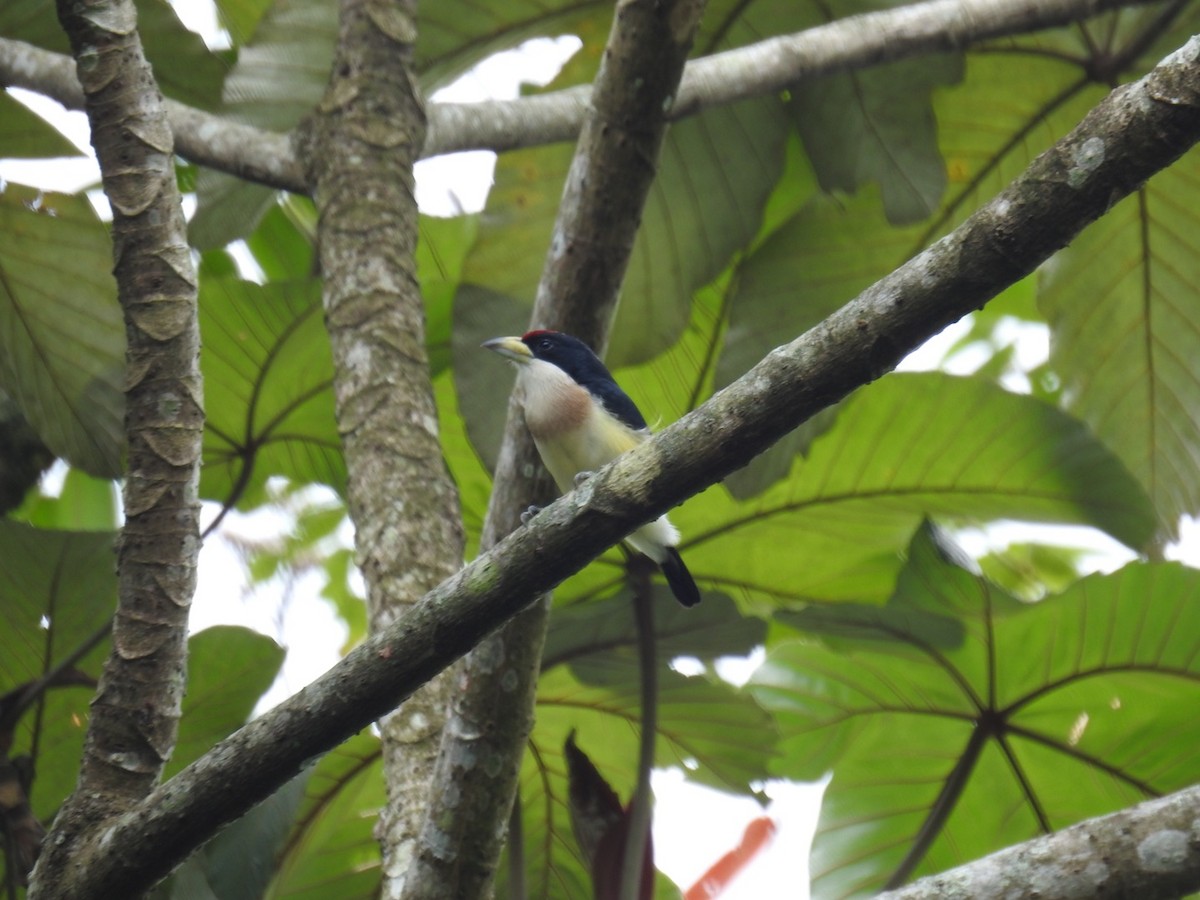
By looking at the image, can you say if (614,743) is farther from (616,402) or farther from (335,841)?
(616,402)

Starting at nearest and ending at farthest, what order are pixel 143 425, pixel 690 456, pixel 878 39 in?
1. pixel 690 456
2. pixel 143 425
3. pixel 878 39

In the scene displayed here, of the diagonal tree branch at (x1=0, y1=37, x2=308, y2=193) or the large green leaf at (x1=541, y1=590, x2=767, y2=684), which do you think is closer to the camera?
the large green leaf at (x1=541, y1=590, x2=767, y2=684)

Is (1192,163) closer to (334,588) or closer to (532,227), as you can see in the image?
(532,227)

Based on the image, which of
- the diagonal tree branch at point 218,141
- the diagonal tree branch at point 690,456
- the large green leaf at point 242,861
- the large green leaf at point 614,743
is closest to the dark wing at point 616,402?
the large green leaf at point 614,743

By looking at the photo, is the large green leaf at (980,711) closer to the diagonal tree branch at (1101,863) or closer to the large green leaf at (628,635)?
the large green leaf at (628,635)

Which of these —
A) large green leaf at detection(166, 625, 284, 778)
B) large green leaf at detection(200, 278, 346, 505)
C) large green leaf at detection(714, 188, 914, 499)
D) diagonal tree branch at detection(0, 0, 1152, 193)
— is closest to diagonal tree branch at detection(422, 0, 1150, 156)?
diagonal tree branch at detection(0, 0, 1152, 193)

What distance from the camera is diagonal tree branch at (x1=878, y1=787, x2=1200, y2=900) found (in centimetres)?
147

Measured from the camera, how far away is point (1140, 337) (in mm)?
3344

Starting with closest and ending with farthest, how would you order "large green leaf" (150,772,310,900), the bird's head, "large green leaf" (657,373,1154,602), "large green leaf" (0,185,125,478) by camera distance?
"large green leaf" (150,772,310,900) < the bird's head < "large green leaf" (657,373,1154,602) < "large green leaf" (0,185,125,478)

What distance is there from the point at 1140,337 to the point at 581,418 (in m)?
1.52

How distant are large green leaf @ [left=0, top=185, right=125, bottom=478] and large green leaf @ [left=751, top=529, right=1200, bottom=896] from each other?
169 centimetres

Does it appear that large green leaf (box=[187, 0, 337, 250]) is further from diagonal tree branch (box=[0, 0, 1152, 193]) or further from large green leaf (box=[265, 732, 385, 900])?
large green leaf (box=[265, 732, 385, 900])

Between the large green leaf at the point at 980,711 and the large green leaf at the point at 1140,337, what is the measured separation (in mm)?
767

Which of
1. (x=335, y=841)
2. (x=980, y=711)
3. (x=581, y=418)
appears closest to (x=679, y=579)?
(x=581, y=418)
